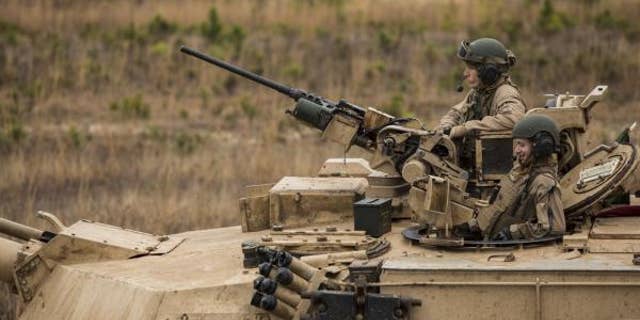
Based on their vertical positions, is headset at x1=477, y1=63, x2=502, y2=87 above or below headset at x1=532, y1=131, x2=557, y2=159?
above

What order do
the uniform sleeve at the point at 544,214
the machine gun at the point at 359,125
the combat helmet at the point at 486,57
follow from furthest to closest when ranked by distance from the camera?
the combat helmet at the point at 486,57, the machine gun at the point at 359,125, the uniform sleeve at the point at 544,214

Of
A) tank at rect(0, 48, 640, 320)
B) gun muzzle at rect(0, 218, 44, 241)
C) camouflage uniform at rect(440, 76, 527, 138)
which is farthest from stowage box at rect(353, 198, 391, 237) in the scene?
gun muzzle at rect(0, 218, 44, 241)

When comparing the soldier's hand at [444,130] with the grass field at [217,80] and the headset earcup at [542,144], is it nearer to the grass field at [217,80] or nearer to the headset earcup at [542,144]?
the headset earcup at [542,144]

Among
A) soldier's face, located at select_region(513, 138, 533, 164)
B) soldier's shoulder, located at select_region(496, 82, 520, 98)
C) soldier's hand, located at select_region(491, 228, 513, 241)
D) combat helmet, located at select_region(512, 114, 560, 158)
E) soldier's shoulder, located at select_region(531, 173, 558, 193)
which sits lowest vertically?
soldier's hand, located at select_region(491, 228, 513, 241)

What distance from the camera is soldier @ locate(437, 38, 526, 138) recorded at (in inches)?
558

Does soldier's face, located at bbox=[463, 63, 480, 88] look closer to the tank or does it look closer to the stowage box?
the tank

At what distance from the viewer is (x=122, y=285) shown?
13.2 meters

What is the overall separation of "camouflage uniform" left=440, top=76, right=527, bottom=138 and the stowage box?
89 cm

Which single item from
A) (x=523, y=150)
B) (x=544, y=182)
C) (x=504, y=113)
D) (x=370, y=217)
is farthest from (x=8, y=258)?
(x=544, y=182)

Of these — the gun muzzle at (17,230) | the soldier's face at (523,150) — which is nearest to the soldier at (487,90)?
the soldier's face at (523,150)

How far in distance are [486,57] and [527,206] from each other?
1.68 m

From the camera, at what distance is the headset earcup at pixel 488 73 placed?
14.4 m

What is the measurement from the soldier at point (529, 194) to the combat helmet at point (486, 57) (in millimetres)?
1305

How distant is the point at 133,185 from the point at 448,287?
13.4 meters
